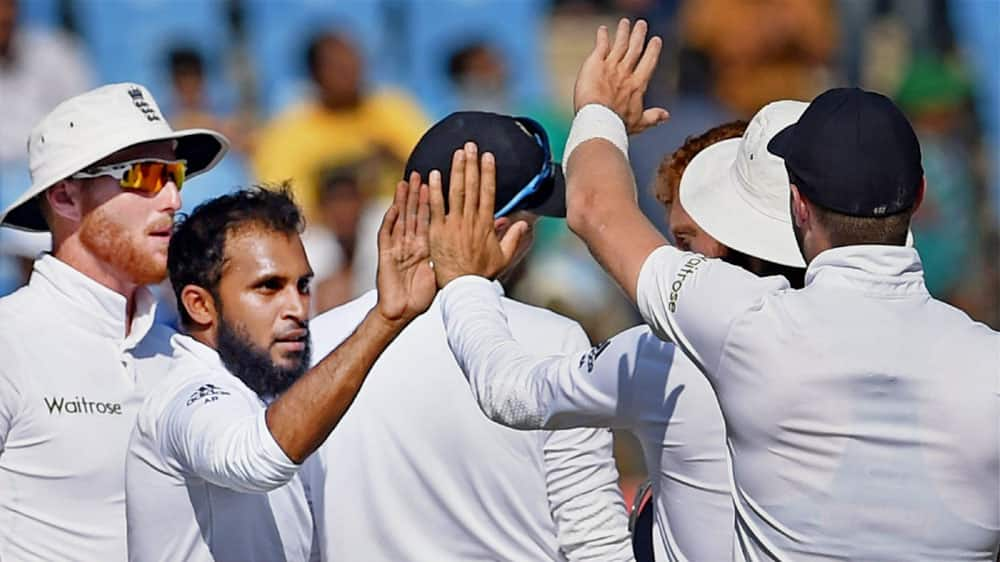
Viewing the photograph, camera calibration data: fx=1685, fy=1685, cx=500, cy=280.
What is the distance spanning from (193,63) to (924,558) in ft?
26.5

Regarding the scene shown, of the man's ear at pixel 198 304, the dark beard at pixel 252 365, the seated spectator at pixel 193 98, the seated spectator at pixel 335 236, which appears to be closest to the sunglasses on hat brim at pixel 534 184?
the dark beard at pixel 252 365

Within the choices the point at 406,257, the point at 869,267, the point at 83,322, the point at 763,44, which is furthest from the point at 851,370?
the point at 763,44

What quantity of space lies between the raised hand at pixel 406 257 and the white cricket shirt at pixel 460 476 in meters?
0.43

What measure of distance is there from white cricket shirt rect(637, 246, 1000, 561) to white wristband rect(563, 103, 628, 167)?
482 millimetres

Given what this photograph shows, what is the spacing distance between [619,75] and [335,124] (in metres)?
7.00

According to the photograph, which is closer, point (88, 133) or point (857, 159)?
point (857, 159)

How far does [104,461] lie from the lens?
4.18m

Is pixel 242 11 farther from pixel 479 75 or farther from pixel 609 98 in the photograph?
pixel 609 98

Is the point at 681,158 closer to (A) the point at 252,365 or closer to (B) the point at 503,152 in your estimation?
(B) the point at 503,152

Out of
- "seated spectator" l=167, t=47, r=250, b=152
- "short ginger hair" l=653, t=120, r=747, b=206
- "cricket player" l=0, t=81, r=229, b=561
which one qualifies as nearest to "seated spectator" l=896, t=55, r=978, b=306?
"seated spectator" l=167, t=47, r=250, b=152

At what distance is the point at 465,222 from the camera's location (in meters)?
3.29

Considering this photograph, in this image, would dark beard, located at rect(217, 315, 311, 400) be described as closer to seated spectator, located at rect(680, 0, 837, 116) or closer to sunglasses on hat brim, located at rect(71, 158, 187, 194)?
sunglasses on hat brim, located at rect(71, 158, 187, 194)

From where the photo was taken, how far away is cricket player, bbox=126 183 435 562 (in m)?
3.33

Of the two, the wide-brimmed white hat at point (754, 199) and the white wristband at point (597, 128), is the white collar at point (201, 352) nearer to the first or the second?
the white wristband at point (597, 128)
